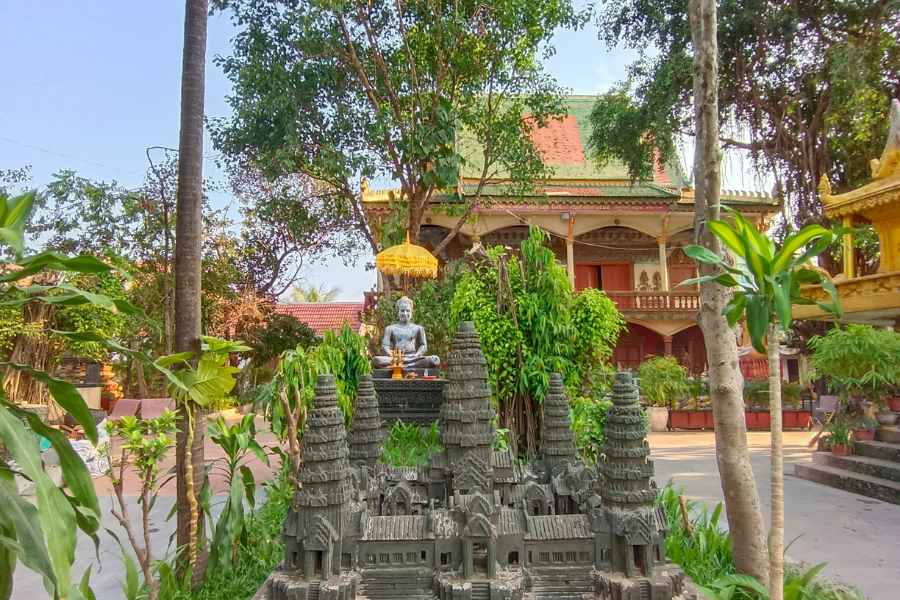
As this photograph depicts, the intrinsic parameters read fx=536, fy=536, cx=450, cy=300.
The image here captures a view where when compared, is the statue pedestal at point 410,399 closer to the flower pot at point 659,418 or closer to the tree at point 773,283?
the tree at point 773,283

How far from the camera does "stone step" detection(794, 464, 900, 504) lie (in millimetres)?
6965

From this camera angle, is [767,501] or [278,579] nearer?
[278,579]

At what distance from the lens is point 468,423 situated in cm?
416

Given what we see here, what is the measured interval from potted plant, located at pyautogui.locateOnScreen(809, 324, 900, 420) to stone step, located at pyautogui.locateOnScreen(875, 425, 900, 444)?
44 centimetres

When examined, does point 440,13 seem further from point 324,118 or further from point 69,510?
point 69,510

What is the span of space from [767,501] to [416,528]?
5.64 m

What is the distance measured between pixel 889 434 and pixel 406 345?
7.54 metres

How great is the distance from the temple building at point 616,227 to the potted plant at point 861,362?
828cm

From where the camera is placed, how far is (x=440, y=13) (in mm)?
11297

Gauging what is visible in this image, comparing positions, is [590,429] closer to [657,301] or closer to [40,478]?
[40,478]

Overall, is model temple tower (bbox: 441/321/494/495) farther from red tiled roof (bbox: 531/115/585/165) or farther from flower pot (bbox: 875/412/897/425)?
red tiled roof (bbox: 531/115/585/165)

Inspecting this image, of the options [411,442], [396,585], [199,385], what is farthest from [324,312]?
[396,585]

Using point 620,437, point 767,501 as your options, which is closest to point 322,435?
point 620,437

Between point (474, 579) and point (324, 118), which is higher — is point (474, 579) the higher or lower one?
the lower one
